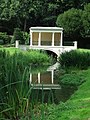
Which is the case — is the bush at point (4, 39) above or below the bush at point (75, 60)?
below

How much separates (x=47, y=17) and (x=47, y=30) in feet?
27.6

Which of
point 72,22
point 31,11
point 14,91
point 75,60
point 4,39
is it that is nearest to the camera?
point 14,91

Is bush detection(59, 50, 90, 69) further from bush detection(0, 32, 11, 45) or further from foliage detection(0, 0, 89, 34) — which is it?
foliage detection(0, 0, 89, 34)

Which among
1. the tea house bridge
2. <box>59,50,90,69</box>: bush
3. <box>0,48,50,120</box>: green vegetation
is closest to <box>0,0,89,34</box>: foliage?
the tea house bridge

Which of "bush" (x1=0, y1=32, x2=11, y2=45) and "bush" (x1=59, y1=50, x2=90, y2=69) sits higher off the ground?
"bush" (x1=59, y1=50, x2=90, y2=69)

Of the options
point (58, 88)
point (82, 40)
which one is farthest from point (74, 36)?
point (58, 88)

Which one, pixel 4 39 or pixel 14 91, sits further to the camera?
pixel 4 39

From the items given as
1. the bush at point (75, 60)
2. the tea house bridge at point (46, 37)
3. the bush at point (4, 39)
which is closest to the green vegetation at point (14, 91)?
the bush at point (75, 60)

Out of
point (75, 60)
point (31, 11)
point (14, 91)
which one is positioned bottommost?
point (75, 60)

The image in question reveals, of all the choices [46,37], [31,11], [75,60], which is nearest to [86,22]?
[46,37]

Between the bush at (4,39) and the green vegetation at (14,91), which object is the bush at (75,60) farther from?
the bush at (4,39)

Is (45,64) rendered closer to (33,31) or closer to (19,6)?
(33,31)

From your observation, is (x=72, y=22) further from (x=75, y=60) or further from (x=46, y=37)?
(x=75, y=60)

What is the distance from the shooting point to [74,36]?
4709 centimetres
